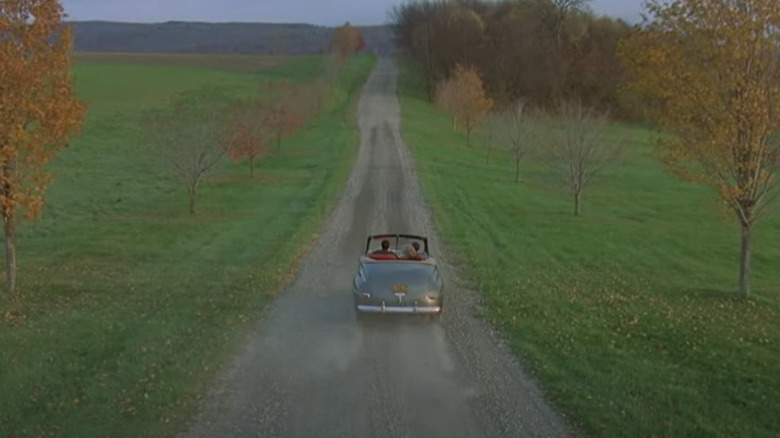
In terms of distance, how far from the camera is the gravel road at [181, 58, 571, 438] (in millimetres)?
9086

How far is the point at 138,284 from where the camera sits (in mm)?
17828

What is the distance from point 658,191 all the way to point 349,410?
1558 inches

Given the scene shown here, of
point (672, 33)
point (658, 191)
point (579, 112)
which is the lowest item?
point (658, 191)

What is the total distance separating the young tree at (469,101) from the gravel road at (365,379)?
4209 centimetres

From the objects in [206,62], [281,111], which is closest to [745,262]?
[281,111]

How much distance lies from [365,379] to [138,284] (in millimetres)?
8788

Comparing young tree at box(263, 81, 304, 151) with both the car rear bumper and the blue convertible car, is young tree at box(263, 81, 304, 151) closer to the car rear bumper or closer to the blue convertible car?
the blue convertible car

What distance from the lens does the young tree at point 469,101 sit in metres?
58.8

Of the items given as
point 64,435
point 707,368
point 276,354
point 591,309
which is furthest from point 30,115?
point 707,368

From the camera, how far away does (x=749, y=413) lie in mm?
9625

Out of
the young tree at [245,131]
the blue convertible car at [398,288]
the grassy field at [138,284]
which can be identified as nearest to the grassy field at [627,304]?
the blue convertible car at [398,288]

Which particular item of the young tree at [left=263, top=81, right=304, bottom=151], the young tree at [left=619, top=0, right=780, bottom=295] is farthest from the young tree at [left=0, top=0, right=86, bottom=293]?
the young tree at [left=263, top=81, right=304, bottom=151]

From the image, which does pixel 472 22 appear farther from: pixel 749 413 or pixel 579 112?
pixel 749 413

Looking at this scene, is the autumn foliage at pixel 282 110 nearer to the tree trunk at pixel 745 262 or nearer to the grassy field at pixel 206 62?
the tree trunk at pixel 745 262
